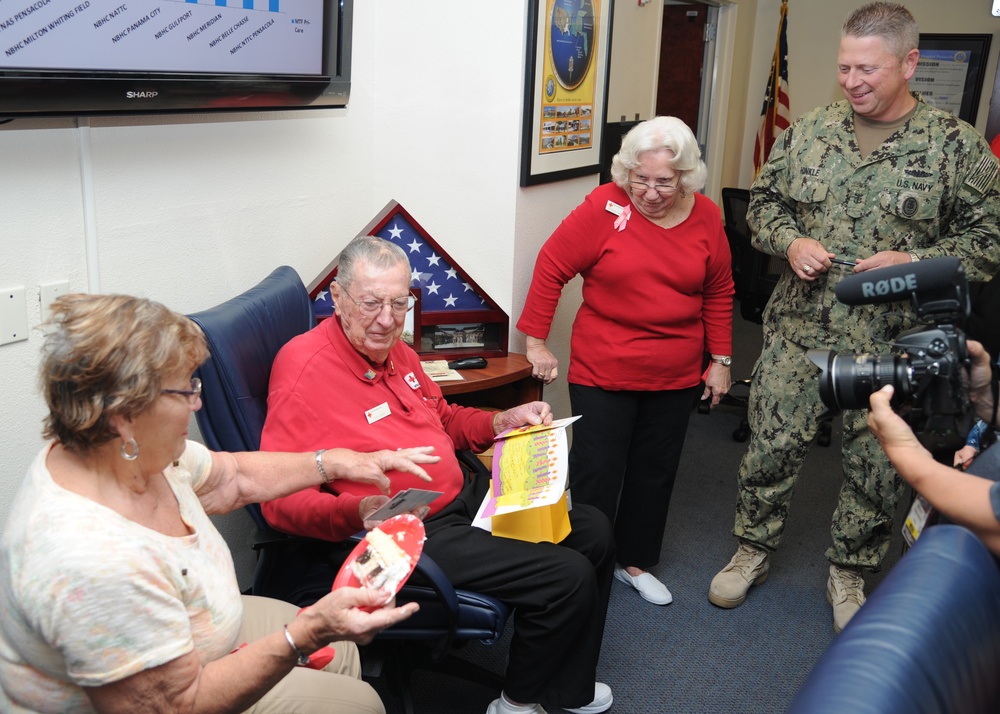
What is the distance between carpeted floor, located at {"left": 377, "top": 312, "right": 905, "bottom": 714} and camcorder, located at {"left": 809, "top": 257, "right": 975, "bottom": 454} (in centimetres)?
102

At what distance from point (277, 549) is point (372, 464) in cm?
37

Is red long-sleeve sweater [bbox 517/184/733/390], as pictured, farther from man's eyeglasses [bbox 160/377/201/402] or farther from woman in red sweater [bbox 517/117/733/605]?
man's eyeglasses [bbox 160/377/201/402]

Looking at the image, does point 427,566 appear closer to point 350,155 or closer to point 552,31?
point 350,155

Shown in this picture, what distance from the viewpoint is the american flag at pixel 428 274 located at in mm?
2539

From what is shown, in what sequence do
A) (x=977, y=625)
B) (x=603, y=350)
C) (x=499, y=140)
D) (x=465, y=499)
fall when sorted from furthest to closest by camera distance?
(x=499, y=140) → (x=603, y=350) → (x=465, y=499) → (x=977, y=625)

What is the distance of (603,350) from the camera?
8.26 feet

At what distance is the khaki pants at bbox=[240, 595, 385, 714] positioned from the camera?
4.81 ft

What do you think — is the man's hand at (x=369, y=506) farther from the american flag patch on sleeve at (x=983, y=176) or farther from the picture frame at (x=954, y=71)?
the picture frame at (x=954, y=71)

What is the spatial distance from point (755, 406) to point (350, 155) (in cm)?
146

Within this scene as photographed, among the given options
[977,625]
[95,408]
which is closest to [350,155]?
[95,408]

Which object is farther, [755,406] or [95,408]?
[755,406]

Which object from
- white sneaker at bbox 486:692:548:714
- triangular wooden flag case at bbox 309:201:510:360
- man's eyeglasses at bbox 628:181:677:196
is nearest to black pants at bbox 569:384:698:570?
triangular wooden flag case at bbox 309:201:510:360

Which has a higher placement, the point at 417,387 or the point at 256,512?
the point at 417,387

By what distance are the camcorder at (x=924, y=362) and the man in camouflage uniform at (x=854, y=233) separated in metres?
0.68
